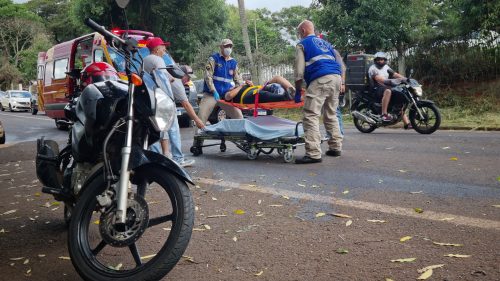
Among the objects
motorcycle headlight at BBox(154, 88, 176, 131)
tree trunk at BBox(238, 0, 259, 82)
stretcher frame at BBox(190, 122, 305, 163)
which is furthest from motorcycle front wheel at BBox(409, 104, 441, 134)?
tree trunk at BBox(238, 0, 259, 82)

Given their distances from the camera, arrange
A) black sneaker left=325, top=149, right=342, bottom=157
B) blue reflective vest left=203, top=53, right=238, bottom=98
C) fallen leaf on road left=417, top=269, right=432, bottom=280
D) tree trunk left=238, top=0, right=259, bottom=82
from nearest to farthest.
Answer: fallen leaf on road left=417, top=269, right=432, bottom=280, black sneaker left=325, top=149, right=342, bottom=157, blue reflective vest left=203, top=53, right=238, bottom=98, tree trunk left=238, top=0, right=259, bottom=82

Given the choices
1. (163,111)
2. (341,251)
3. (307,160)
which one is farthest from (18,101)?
(341,251)

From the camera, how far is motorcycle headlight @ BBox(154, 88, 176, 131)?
9.87 ft

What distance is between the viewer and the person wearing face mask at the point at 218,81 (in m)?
8.46

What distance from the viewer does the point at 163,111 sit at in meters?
3.03

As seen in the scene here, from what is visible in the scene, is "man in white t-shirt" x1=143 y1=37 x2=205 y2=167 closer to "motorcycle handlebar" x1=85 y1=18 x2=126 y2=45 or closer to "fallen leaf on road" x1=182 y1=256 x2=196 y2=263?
"motorcycle handlebar" x1=85 y1=18 x2=126 y2=45

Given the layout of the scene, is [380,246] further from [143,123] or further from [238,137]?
[238,137]

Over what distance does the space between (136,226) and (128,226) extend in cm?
5

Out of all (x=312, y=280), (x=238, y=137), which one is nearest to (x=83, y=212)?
(x=312, y=280)

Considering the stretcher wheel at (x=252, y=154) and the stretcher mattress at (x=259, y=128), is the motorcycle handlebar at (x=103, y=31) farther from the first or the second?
the stretcher wheel at (x=252, y=154)

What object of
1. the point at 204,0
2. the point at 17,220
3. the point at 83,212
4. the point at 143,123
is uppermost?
the point at 204,0

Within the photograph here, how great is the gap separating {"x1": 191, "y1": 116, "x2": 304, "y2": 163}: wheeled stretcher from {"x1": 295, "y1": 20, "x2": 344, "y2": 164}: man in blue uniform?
7.7 inches

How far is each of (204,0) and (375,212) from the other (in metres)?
26.2

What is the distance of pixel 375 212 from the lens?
4195 mm
